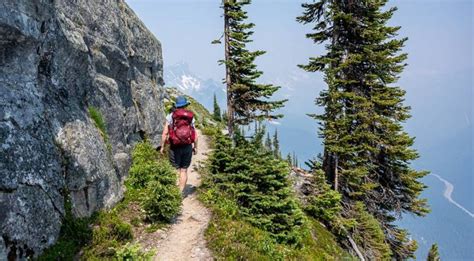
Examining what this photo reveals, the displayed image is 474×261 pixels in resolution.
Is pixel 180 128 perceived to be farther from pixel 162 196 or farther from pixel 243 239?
pixel 243 239

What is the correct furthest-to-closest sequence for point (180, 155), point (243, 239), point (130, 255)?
point (180, 155) < point (243, 239) < point (130, 255)

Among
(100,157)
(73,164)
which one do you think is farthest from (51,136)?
(100,157)

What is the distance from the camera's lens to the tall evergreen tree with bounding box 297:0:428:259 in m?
19.8

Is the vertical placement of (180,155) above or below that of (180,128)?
below

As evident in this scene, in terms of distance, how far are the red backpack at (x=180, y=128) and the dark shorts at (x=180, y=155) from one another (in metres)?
0.25

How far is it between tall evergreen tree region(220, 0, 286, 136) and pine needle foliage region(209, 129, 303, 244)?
264 centimetres

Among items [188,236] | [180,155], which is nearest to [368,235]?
[180,155]

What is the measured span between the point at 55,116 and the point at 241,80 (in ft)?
33.2

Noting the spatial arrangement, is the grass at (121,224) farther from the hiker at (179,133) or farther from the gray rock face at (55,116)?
the hiker at (179,133)

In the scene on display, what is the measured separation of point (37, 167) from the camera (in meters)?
7.95

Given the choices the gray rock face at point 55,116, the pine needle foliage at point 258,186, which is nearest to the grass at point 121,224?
the gray rock face at point 55,116

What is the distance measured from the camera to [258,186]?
1388 cm

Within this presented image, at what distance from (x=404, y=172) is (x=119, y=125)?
17.0m

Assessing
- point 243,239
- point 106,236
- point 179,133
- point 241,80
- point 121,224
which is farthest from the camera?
point 241,80
